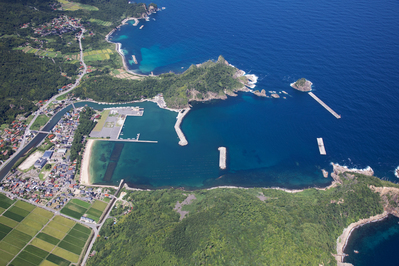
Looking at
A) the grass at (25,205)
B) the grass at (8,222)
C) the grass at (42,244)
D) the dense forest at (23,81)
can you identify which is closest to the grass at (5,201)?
the grass at (25,205)

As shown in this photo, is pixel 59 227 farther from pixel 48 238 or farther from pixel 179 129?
pixel 179 129

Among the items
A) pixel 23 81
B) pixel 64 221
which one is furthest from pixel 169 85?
pixel 64 221

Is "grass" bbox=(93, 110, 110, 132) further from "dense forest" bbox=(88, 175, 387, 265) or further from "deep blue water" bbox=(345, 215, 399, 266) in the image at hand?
"deep blue water" bbox=(345, 215, 399, 266)

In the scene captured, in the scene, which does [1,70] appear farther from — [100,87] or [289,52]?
[289,52]

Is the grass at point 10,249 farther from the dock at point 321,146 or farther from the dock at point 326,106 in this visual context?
the dock at point 326,106

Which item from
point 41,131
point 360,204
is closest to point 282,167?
point 360,204

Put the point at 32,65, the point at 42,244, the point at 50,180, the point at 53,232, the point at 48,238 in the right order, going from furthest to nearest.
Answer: the point at 32,65
the point at 50,180
the point at 53,232
the point at 48,238
the point at 42,244
